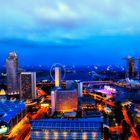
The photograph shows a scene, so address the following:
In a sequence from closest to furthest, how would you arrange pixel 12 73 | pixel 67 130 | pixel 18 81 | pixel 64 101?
pixel 67 130
pixel 64 101
pixel 18 81
pixel 12 73

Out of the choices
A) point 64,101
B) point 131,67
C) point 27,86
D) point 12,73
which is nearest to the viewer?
point 64,101

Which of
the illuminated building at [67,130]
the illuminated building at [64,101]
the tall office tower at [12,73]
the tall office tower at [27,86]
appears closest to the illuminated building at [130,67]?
the tall office tower at [12,73]

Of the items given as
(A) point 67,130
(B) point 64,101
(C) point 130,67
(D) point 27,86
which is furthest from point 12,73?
(A) point 67,130

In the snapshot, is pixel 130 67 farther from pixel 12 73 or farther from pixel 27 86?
pixel 27 86

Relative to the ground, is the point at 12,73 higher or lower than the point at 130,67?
lower

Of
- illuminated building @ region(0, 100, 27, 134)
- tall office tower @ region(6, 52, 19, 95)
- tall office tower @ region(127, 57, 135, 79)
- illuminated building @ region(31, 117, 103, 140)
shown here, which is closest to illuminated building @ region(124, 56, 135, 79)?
tall office tower @ region(127, 57, 135, 79)

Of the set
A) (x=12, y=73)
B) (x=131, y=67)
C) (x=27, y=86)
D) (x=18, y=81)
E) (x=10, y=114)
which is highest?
(x=131, y=67)

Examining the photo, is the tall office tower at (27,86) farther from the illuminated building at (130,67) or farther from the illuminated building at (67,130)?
the illuminated building at (130,67)
